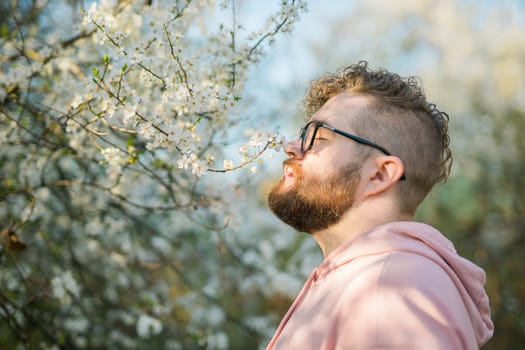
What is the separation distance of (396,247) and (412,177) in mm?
434

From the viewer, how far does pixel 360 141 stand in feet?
5.81

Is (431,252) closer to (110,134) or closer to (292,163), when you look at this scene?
(292,163)

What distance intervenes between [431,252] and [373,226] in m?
0.27

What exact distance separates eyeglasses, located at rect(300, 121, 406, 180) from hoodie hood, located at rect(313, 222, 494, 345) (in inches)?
11.4

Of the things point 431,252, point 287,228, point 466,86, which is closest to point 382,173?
point 431,252

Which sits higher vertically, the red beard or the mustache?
the mustache

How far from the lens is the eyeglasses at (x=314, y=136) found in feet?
5.80

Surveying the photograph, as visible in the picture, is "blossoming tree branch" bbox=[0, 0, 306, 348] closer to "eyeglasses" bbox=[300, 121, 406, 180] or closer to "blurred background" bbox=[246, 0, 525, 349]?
"eyeglasses" bbox=[300, 121, 406, 180]

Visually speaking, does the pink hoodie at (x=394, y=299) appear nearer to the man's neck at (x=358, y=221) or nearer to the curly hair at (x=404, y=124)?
the man's neck at (x=358, y=221)

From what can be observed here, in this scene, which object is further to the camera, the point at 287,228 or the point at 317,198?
the point at 287,228

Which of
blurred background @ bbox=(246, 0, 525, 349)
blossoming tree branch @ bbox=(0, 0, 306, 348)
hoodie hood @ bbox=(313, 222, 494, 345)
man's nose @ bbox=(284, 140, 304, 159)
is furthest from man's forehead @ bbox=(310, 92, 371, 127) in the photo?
blurred background @ bbox=(246, 0, 525, 349)

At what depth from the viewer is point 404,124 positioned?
1.85 meters

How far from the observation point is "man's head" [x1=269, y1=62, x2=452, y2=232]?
5.71 feet

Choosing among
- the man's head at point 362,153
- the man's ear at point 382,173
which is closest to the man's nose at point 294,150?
the man's head at point 362,153
